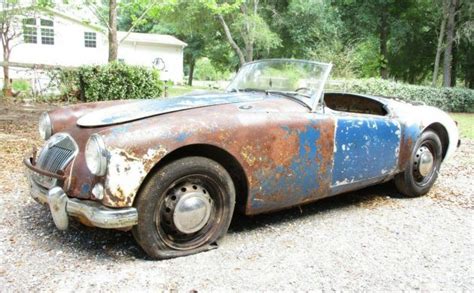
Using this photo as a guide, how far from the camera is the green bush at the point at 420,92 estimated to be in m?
16.8

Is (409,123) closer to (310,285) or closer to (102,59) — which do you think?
(310,285)

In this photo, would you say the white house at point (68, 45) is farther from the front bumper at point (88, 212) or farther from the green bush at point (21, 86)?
the front bumper at point (88, 212)

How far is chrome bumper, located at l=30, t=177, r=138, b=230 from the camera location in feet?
8.30

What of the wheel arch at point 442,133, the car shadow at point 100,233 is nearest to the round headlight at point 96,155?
the car shadow at point 100,233

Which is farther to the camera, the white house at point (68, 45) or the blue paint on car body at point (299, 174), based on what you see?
the white house at point (68, 45)

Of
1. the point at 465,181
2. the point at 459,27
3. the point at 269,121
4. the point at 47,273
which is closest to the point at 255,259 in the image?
the point at 269,121

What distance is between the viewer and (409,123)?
4.23m

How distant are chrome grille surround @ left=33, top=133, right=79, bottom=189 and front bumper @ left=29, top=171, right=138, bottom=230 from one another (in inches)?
7.2

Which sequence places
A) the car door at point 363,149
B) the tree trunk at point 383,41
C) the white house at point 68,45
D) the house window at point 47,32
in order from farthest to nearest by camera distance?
the tree trunk at point 383,41, the house window at point 47,32, the white house at point 68,45, the car door at point 363,149

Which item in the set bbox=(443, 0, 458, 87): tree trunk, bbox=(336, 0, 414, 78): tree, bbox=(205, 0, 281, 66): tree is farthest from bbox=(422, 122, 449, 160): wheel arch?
bbox=(336, 0, 414, 78): tree

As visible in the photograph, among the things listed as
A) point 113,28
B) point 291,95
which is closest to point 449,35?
point 113,28

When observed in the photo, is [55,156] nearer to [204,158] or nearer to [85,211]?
[85,211]

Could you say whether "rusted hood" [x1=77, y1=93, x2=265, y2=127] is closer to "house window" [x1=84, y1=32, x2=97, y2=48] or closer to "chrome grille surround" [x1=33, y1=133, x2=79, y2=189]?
"chrome grille surround" [x1=33, y1=133, x2=79, y2=189]

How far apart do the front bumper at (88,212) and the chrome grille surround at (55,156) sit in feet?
0.60
